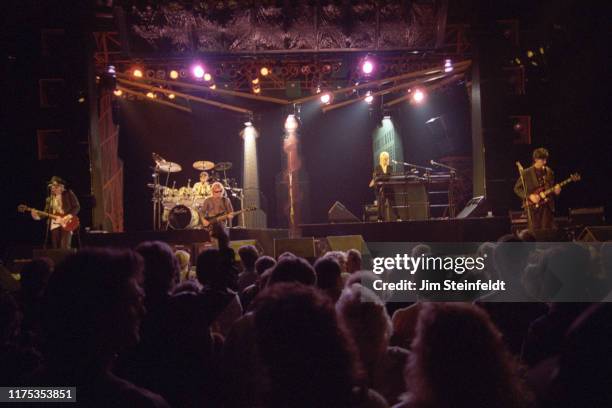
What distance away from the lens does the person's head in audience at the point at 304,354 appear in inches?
55.4

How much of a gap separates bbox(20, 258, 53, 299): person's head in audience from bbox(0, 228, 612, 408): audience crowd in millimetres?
75

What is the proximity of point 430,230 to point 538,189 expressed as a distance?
250 centimetres

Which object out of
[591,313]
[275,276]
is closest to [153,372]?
[275,276]

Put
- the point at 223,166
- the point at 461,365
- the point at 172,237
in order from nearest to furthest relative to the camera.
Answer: the point at 461,365 < the point at 172,237 < the point at 223,166

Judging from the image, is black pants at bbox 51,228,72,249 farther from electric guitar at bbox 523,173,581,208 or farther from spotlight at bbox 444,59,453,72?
spotlight at bbox 444,59,453,72

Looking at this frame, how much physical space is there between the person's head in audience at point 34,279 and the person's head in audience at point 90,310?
216cm

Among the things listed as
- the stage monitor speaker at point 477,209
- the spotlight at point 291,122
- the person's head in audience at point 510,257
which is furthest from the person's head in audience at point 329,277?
the spotlight at point 291,122

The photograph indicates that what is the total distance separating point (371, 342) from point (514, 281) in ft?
6.32

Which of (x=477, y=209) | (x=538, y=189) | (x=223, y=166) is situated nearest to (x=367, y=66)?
(x=477, y=209)

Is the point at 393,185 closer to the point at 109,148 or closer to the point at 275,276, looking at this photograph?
the point at 109,148

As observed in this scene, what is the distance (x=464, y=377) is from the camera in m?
1.41

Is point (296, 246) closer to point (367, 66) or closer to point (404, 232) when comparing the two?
point (404, 232)

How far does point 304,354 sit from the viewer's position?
142cm

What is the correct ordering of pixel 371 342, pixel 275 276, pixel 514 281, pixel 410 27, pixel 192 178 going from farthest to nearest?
pixel 192 178 → pixel 410 27 → pixel 514 281 → pixel 275 276 → pixel 371 342
